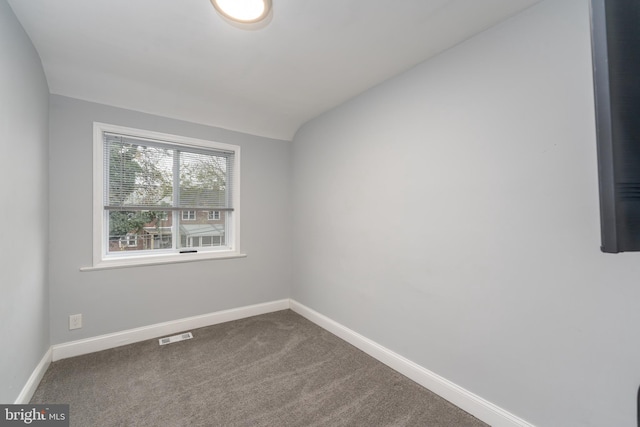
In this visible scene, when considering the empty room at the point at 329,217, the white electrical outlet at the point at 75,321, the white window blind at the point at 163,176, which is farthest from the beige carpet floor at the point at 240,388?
the white window blind at the point at 163,176

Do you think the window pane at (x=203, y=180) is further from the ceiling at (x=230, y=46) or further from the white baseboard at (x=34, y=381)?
the white baseboard at (x=34, y=381)

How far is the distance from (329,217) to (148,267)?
188 centimetres

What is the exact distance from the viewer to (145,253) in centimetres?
267

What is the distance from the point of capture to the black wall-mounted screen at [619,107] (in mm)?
575

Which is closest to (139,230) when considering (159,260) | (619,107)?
(159,260)

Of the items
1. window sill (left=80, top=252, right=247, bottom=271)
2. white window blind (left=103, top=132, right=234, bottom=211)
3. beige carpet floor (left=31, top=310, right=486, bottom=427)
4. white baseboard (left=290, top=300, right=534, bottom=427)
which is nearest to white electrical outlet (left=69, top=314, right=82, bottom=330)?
beige carpet floor (left=31, top=310, right=486, bottom=427)

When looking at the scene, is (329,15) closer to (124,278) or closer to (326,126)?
(326,126)

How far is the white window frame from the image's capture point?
2330 millimetres

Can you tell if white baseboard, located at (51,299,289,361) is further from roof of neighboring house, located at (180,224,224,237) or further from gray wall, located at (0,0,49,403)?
roof of neighboring house, located at (180,224,224,237)

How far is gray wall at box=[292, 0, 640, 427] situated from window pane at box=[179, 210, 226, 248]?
172 cm

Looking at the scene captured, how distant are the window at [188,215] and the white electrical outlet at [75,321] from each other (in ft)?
3.92

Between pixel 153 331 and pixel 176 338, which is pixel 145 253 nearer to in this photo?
pixel 153 331

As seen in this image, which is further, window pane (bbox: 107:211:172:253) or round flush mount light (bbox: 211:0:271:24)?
window pane (bbox: 107:211:172:253)

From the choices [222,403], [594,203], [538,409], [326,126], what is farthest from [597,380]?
[326,126]
